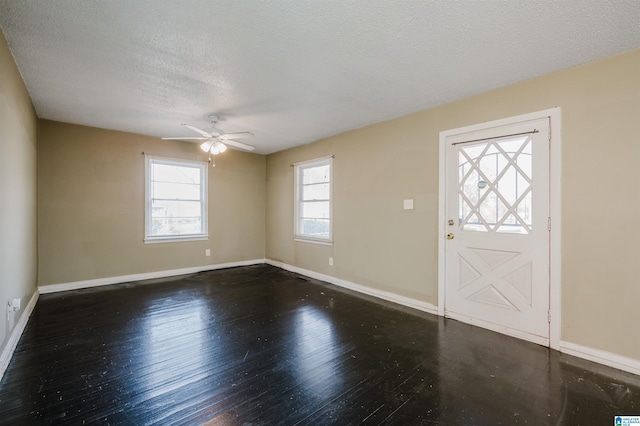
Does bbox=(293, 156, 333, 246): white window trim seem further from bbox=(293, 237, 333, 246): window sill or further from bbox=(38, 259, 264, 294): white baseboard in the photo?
bbox=(38, 259, 264, 294): white baseboard

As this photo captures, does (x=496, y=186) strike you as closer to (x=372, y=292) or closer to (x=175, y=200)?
(x=372, y=292)

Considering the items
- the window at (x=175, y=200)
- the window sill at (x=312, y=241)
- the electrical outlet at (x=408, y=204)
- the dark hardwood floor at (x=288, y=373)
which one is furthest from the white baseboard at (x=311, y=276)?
the electrical outlet at (x=408, y=204)

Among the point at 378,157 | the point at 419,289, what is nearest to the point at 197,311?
the point at 419,289

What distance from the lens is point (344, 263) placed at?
460cm

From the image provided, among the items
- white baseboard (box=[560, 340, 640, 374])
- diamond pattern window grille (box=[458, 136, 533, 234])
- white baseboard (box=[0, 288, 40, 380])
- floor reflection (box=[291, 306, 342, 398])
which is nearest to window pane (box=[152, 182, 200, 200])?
white baseboard (box=[0, 288, 40, 380])

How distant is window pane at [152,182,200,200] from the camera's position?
5.07 m

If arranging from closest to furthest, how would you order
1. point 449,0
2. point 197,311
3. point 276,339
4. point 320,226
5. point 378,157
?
point 449,0 < point 276,339 < point 197,311 < point 378,157 < point 320,226

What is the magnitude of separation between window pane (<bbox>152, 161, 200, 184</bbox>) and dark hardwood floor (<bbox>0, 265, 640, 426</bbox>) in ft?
7.99

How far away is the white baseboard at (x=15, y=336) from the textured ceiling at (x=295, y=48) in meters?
2.36

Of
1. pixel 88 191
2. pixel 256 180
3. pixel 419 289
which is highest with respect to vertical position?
pixel 256 180

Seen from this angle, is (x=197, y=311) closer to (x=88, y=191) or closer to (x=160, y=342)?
(x=160, y=342)

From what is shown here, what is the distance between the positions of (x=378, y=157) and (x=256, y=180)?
3133 millimetres

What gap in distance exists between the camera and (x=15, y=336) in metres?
2.53

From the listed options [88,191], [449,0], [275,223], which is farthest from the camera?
[275,223]
